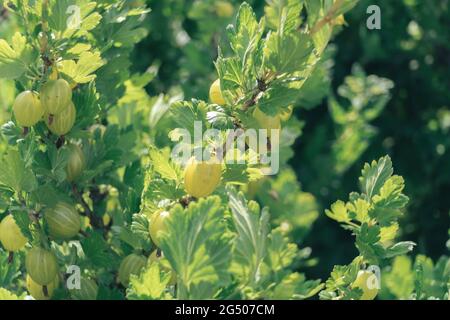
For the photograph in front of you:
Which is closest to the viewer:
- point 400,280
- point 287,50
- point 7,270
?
point 287,50

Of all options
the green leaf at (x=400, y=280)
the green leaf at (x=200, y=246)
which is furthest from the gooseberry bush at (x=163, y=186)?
the green leaf at (x=400, y=280)

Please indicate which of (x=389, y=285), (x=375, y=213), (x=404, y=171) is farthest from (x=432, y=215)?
(x=375, y=213)

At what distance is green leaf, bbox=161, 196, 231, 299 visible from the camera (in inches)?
32.4

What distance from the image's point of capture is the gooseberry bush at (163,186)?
88 centimetres

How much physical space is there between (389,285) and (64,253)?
0.53 m

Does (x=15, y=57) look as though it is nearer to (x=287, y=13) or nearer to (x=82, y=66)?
(x=82, y=66)

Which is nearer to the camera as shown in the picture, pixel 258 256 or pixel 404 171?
pixel 258 256

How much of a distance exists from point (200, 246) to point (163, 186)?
19 centimetres

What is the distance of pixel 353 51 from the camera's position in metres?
2.28

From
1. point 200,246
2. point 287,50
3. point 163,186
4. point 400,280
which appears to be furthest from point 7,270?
point 400,280

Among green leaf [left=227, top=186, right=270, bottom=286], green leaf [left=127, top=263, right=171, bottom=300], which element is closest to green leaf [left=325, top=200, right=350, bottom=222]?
green leaf [left=227, top=186, right=270, bottom=286]

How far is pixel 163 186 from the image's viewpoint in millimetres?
997

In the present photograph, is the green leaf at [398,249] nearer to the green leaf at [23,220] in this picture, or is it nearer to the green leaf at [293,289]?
the green leaf at [293,289]
